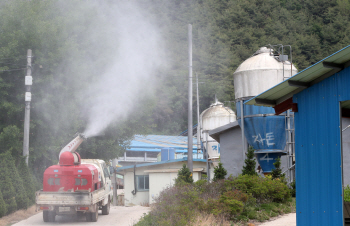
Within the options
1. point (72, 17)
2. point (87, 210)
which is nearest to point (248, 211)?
point (87, 210)

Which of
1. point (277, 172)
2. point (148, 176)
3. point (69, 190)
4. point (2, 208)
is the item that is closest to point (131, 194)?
point (148, 176)

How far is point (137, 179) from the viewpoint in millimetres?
28859

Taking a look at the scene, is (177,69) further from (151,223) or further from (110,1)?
(151,223)

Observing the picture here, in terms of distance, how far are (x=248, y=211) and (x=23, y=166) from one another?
11.6 m

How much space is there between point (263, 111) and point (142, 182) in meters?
13.1

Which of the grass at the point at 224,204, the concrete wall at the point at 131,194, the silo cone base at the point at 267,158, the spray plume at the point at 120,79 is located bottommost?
the concrete wall at the point at 131,194

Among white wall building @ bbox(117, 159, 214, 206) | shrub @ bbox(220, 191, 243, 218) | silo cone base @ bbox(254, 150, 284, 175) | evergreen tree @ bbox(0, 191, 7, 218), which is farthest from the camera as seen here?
white wall building @ bbox(117, 159, 214, 206)

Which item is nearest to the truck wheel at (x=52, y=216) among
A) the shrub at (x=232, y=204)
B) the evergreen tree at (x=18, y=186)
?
the evergreen tree at (x=18, y=186)

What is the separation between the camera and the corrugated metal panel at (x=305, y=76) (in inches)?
296

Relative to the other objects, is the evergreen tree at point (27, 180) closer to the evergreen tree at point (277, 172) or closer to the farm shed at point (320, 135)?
the evergreen tree at point (277, 172)

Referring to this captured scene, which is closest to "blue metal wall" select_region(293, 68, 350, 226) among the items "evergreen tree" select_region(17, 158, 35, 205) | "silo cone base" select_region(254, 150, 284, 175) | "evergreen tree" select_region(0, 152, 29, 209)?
"silo cone base" select_region(254, 150, 284, 175)

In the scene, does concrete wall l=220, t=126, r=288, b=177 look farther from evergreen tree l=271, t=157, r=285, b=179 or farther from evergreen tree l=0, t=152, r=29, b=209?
evergreen tree l=0, t=152, r=29, b=209

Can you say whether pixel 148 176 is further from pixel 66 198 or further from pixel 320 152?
pixel 320 152

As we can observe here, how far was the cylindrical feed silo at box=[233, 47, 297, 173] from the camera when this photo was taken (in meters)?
18.3
